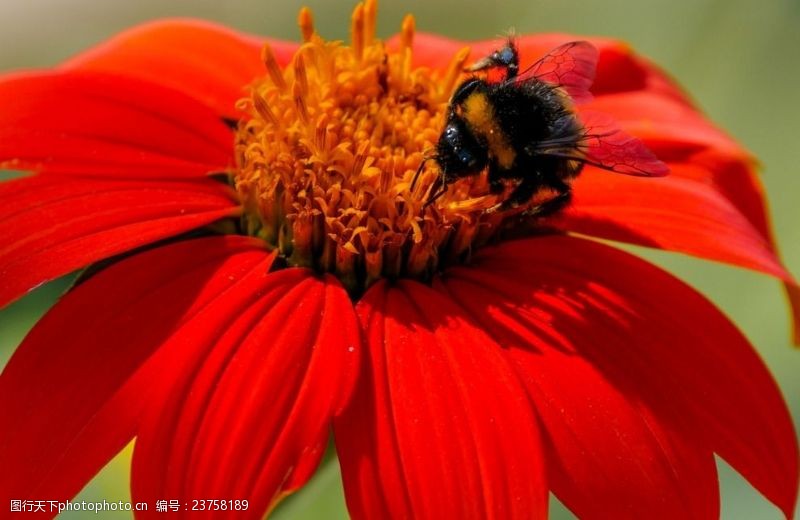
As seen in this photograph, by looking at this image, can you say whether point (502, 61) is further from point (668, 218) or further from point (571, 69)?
point (668, 218)

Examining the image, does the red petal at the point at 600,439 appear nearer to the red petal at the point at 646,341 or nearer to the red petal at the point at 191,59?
the red petal at the point at 646,341

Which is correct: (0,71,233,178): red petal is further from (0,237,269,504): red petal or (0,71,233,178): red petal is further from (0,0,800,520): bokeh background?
(0,0,800,520): bokeh background

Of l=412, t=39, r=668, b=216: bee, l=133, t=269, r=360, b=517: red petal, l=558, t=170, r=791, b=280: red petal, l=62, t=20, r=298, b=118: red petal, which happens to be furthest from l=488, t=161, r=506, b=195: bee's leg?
l=62, t=20, r=298, b=118: red petal

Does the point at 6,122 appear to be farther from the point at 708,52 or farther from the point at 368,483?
the point at 708,52

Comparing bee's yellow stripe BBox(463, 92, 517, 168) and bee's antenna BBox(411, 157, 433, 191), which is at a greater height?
bee's yellow stripe BBox(463, 92, 517, 168)

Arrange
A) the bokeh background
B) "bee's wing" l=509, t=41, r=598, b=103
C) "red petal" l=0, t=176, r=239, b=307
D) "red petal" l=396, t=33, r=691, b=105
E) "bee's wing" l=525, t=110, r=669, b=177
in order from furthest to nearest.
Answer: the bokeh background
"red petal" l=396, t=33, r=691, b=105
"bee's wing" l=509, t=41, r=598, b=103
"bee's wing" l=525, t=110, r=669, b=177
"red petal" l=0, t=176, r=239, b=307

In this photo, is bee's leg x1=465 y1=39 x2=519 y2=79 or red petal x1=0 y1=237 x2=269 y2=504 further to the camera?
bee's leg x1=465 y1=39 x2=519 y2=79

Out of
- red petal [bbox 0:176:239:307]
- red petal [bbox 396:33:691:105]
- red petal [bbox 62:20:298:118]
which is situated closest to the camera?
red petal [bbox 0:176:239:307]
